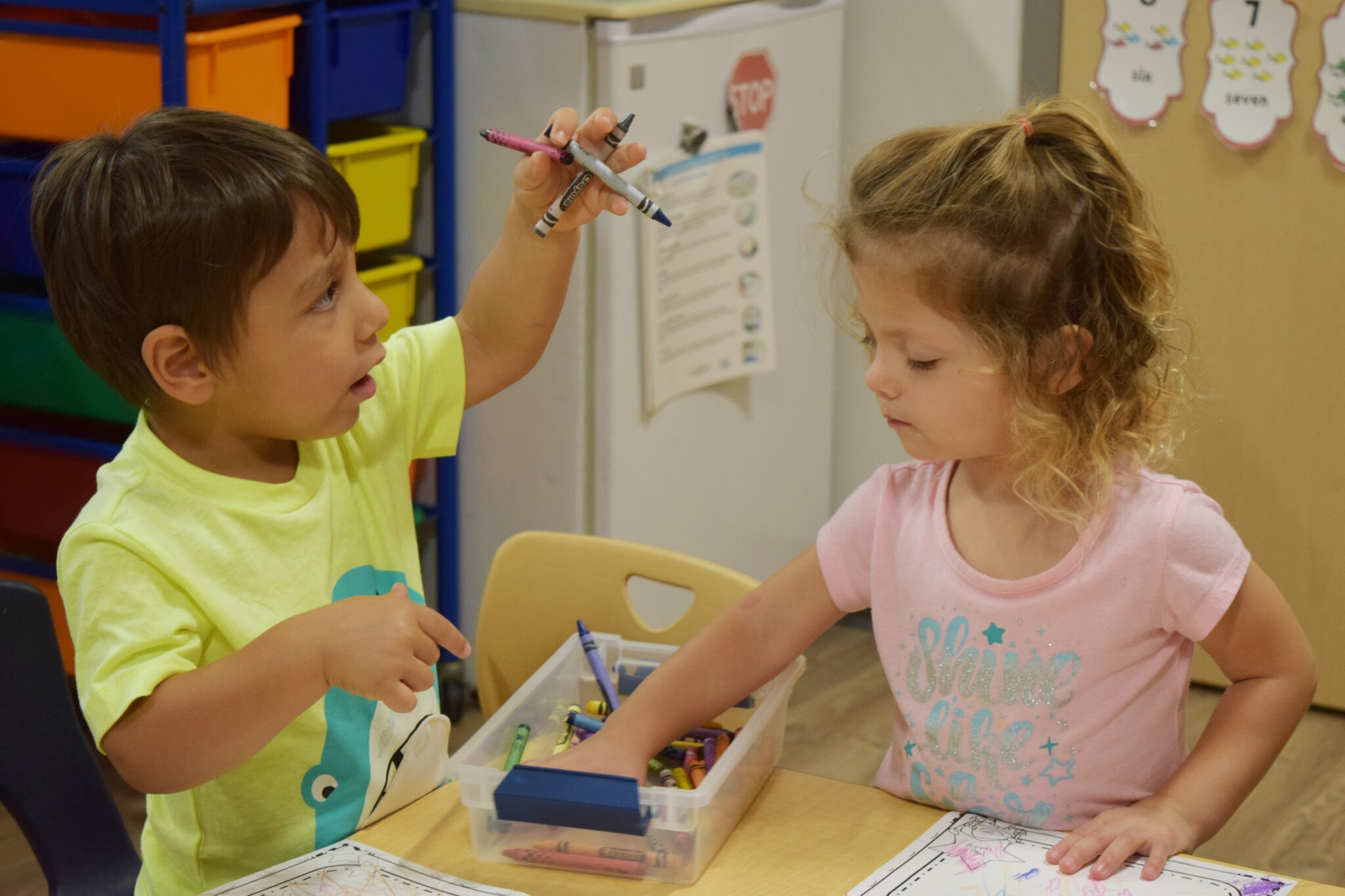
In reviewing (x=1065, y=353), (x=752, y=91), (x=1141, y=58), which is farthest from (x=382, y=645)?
(x=1141, y=58)

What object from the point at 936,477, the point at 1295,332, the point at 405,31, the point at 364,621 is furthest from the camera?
the point at 1295,332

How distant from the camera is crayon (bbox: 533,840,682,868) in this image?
884 mm

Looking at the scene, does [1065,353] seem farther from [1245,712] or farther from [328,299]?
[328,299]

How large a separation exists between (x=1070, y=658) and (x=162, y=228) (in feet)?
2.10

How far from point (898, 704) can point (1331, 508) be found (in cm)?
147

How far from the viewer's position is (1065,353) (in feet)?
3.18

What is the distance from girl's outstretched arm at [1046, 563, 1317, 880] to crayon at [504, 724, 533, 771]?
0.37 m

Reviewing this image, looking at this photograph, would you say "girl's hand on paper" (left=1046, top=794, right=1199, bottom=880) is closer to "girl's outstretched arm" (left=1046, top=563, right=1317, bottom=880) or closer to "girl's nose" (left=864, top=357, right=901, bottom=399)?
"girl's outstretched arm" (left=1046, top=563, right=1317, bottom=880)

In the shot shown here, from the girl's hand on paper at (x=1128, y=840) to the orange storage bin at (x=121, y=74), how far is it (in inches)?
50.1

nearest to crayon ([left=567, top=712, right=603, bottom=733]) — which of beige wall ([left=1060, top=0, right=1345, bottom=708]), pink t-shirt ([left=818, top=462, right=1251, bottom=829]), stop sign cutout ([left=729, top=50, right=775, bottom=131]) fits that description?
pink t-shirt ([left=818, top=462, right=1251, bottom=829])

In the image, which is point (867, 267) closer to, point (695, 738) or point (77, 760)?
point (695, 738)

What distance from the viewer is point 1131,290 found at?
3.17ft

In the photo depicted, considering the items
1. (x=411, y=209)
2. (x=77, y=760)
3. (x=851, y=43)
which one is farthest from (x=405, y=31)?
(x=77, y=760)

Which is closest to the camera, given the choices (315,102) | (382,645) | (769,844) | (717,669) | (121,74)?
(382,645)
